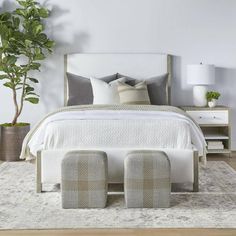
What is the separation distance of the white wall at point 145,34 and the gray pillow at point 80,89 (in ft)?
1.20

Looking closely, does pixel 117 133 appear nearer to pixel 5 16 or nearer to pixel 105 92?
pixel 105 92

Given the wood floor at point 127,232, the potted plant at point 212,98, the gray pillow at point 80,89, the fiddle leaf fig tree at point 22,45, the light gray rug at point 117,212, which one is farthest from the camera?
the potted plant at point 212,98

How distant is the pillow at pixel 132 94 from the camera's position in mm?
5446

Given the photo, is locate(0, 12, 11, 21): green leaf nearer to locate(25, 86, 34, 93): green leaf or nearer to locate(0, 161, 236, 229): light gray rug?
locate(25, 86, 34, 93): green leaf

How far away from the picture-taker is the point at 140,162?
3613 millimetres

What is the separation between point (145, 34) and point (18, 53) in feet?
5.38

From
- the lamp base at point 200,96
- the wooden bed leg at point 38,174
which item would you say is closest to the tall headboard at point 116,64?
the lamp base at point 200,96

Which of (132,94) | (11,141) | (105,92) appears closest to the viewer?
(132,94)

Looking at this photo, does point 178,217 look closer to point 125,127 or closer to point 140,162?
point 140,162

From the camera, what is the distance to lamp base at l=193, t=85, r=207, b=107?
605 centimetres

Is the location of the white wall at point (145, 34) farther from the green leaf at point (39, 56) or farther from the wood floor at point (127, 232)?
the wood floor at point (127, 232)

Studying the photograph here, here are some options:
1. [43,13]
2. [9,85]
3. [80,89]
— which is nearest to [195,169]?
[80,89]

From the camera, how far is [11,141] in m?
5.77

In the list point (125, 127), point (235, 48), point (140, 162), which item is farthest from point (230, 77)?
point (140, 162)
